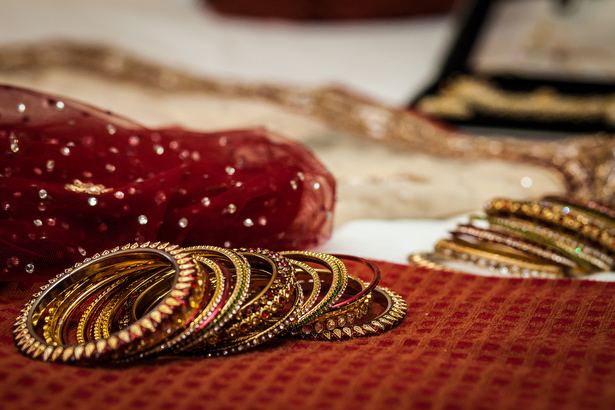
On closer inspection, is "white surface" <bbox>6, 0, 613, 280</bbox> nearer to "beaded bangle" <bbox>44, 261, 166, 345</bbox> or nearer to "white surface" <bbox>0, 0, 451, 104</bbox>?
"white surface" <bbox>0, 0, 451, 104</bbox>

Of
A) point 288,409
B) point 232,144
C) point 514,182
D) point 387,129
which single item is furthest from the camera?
point 387,129

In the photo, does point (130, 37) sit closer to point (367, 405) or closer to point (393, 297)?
point (393, 297)

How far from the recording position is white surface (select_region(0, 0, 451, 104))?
2.24 meters

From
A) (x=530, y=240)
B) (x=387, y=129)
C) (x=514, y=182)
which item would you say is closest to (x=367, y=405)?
(x=530, y=240)

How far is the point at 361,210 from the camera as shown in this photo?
1.07 metres

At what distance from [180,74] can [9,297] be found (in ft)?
4.54

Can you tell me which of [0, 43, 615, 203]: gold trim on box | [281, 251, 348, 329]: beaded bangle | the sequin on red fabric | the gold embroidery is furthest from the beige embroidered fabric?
the gold embroidery

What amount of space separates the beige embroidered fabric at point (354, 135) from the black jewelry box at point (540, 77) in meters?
0.28

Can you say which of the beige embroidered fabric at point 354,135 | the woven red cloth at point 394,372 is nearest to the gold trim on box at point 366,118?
the beige embroidered fabric at point 354,135

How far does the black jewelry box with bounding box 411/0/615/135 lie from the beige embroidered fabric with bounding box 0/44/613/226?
28cm

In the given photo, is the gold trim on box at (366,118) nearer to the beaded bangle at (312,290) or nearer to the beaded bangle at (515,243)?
the beaded bangle at (515,243)

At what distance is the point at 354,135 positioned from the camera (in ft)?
5.22

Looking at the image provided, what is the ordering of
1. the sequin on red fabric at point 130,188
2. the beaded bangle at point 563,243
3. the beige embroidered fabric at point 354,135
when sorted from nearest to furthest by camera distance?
the sequin on red fabric at point 130,188 < the beaded bangle at point 563,243 < the beige embroidered fabric at point 354,135

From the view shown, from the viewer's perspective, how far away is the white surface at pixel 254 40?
2.24 metres
